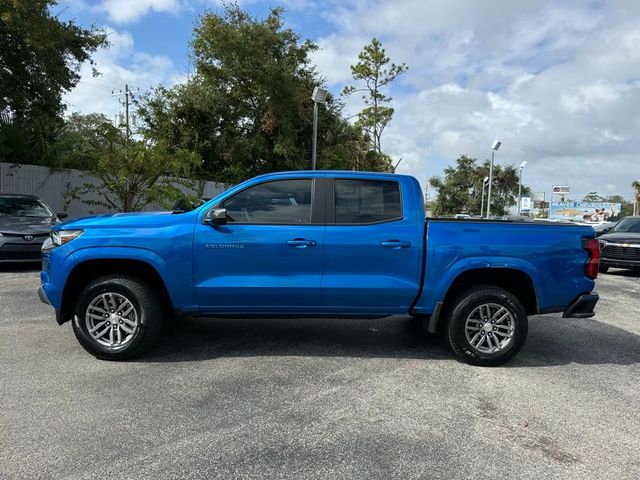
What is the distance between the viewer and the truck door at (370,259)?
5.07 meters

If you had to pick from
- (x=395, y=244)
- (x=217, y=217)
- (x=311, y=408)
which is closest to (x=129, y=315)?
(x=217, y=217)

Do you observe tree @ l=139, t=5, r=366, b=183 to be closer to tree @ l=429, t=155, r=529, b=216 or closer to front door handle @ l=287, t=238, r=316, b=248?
front door handle @ l=287, t=238, r=316, b=248

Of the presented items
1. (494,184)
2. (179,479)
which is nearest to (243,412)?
(179,479)

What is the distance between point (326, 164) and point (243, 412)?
2383 cm

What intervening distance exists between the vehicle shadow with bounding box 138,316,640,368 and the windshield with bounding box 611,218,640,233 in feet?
29.1

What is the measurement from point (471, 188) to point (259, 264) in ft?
185

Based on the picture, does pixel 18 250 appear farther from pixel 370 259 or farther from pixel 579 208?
pixel 579 208

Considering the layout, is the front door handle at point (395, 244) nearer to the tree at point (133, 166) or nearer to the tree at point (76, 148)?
the tree at point (133, 166)

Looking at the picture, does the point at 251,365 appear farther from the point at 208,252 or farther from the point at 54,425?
the point at 54,425

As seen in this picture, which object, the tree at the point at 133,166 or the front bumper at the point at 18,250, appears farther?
the tree at the point at 133,166

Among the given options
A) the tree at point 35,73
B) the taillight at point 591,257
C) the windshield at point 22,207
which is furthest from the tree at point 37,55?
the taillight at point 591,257

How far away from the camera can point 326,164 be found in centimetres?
2719

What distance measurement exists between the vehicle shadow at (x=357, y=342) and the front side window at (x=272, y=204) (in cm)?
143

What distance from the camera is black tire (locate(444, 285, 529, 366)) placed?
515cm
